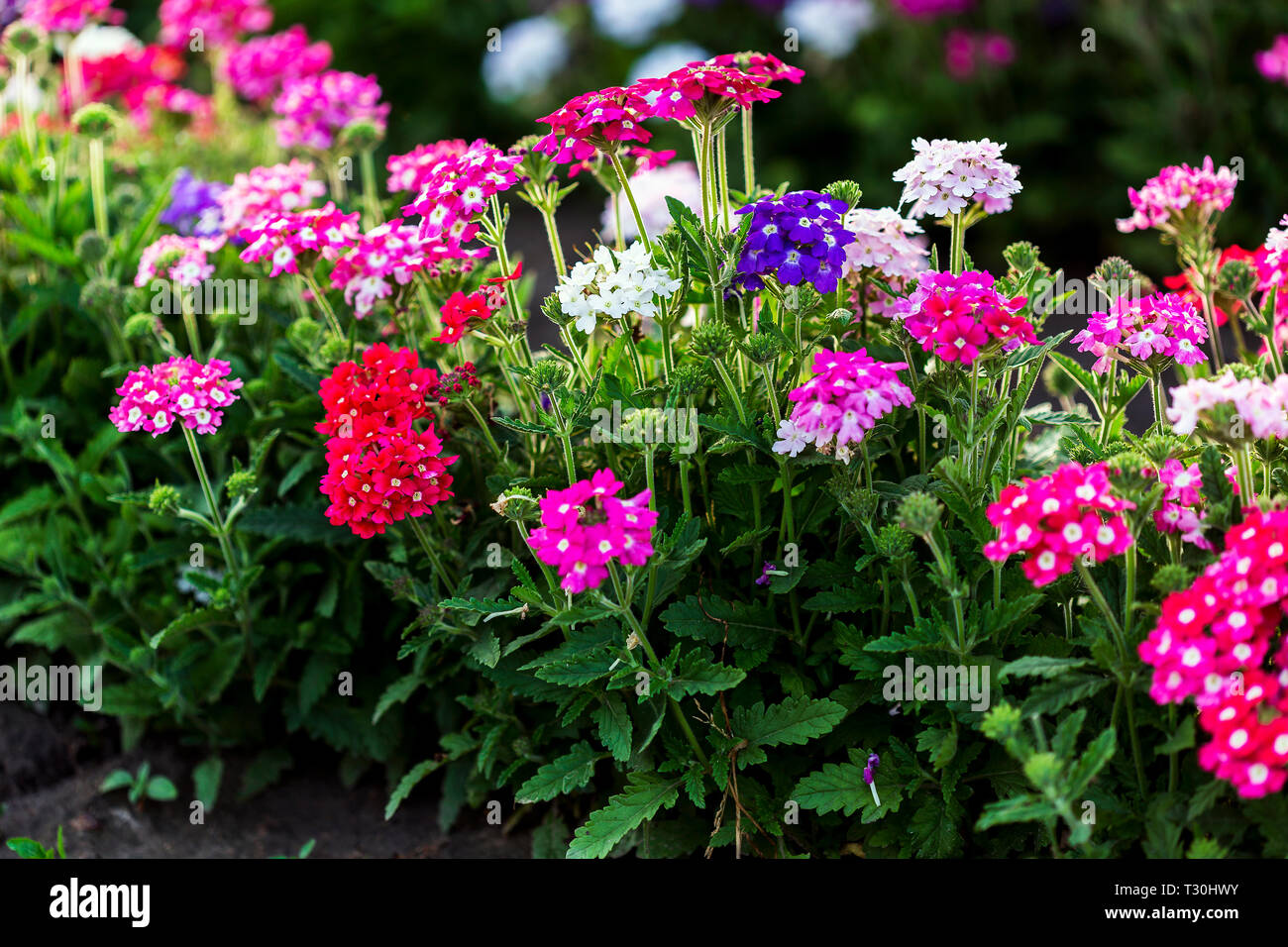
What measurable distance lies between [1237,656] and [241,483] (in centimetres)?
195

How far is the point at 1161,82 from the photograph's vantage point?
5.45m

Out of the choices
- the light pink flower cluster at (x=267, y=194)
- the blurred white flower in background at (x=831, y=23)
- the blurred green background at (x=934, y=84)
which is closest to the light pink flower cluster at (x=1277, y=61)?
the blurred green background at (x=934, y=84)

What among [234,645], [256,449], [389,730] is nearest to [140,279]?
[256,449]

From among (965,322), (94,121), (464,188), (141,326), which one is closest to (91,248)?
(94,121)

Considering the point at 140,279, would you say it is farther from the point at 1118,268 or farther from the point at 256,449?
the point at 1118,268

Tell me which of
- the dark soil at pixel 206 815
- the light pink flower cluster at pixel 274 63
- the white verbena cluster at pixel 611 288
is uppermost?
the light pink flower cluster at pixel 274 63

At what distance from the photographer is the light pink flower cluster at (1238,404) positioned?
191 centimetres

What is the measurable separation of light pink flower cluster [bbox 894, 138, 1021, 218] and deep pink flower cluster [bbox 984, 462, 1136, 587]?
0.63 metres

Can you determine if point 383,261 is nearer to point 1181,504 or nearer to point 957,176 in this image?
point 957,176

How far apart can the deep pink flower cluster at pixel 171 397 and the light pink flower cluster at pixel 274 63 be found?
1996 millimetres

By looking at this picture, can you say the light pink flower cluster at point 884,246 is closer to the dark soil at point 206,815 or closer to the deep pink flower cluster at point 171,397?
the deep pink flower cluster at point 171,397

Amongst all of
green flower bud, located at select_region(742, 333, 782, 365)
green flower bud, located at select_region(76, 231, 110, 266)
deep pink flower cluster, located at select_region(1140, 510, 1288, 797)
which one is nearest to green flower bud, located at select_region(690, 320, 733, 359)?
green flower bud, located at select_region(742, 333, 782, 365)

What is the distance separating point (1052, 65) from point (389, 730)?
474 centimetres

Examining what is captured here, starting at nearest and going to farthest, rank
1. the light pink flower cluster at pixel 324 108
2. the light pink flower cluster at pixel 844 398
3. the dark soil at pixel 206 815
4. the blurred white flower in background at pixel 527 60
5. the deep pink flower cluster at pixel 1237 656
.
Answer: the deep pink flower cluster at pixel 1237 656
the light pink flower cluster at pixel 844 398
the dark soil at pixel 206 815
the light pink flower cluster at pixel 324 108
the blurred white flower in background at pixel 527 60
